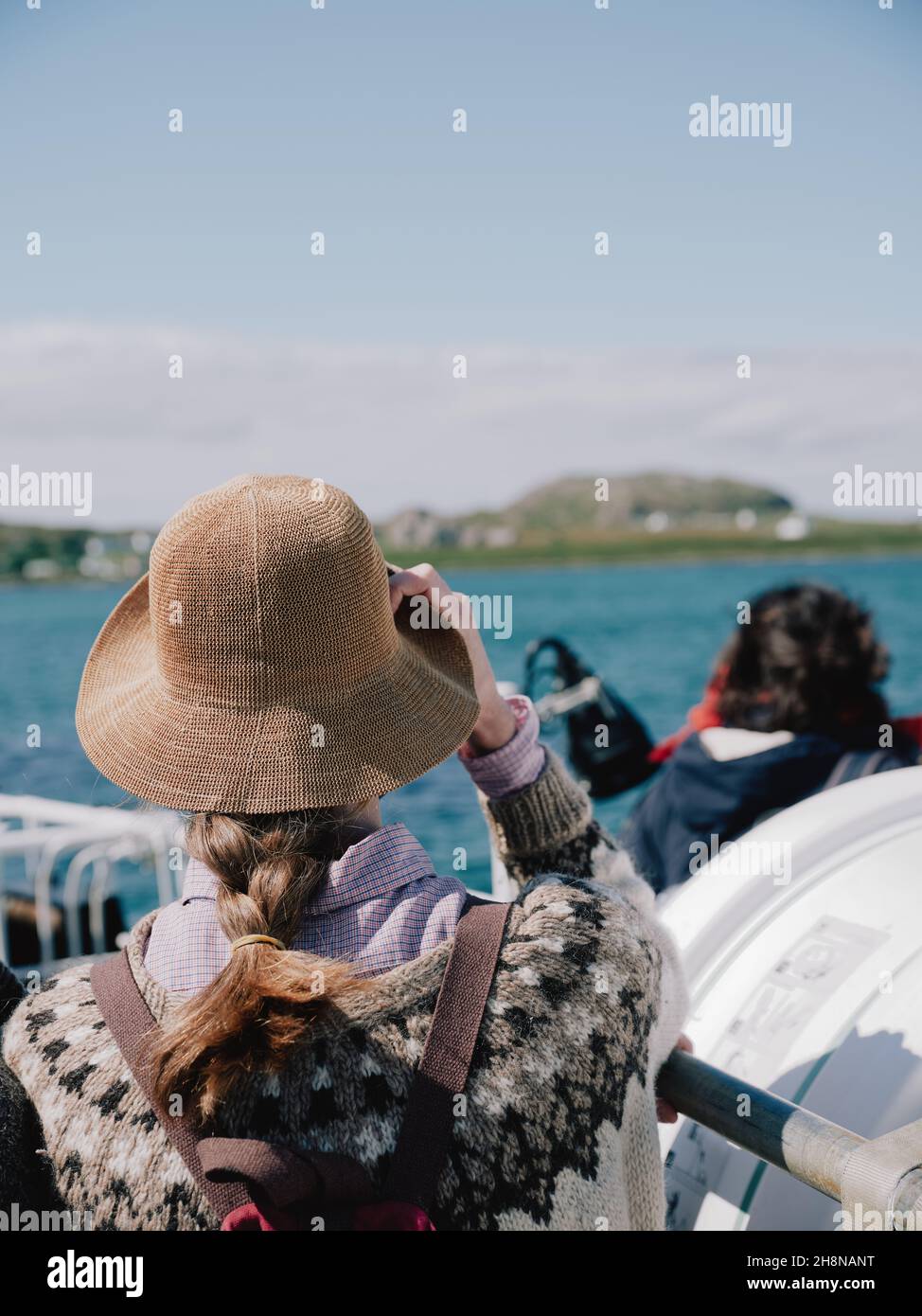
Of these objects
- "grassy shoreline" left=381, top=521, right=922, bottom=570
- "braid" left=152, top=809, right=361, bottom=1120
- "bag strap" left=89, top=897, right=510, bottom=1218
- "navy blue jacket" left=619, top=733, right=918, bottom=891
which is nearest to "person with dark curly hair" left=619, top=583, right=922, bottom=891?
"navy blue jacket" left=619, top=733, right=918, bottom=891

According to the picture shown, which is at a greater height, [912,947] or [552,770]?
[552,770]

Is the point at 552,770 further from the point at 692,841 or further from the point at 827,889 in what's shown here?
the point at 692,841

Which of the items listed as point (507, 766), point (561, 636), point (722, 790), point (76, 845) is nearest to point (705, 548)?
point (561, 636)

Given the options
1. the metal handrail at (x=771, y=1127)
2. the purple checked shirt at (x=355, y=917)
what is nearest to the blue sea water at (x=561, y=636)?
the purple checked shirt at (x=355, y=917)

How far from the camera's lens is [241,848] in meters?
1.32

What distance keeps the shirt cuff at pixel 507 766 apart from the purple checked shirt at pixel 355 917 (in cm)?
38

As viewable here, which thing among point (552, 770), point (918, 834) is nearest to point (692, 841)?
point (918, 834)

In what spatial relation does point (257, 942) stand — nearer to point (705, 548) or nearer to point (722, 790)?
point (722, 790)

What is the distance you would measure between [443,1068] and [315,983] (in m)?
0.17

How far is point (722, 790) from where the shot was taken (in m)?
3.42

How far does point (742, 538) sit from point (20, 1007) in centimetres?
13334

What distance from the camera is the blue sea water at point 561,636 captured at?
20.2 m

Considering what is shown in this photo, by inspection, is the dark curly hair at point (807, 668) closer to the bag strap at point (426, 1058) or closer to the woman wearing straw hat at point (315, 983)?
the woman wearing straw hat at point (315, 983)

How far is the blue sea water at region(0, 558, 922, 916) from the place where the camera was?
20.2 m
